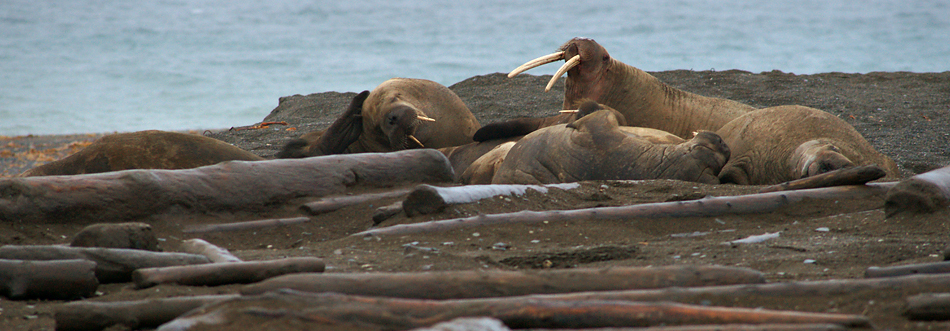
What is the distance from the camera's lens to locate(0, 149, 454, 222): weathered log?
418 centimetres

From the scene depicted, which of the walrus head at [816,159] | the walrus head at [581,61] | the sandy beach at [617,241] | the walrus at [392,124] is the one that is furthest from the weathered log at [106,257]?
the walrus head at [581,61]

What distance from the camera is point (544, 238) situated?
4168mm

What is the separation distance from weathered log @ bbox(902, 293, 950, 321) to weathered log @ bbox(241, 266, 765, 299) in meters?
0.48

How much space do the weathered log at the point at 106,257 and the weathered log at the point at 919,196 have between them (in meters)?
3.51

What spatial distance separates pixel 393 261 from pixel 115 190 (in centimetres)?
185

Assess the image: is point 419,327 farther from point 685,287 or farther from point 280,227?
point 280,227

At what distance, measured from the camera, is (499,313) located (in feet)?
6.79

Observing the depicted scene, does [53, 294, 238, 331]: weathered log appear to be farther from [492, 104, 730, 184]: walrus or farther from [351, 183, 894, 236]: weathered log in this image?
[492, 104, 730, 184]: walrus

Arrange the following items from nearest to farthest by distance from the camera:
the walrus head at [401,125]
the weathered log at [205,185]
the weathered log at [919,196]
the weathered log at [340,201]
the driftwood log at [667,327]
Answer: the driftwood log at [667,327], the weathered log at [919,196], the weathered log at [205,185], the weathered log at [340,201], the walrus head at [401,125]

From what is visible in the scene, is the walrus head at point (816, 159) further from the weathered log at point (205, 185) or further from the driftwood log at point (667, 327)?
the driftwood log at point (667, 327)

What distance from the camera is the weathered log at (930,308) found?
217 centimetres

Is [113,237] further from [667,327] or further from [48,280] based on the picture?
[667,327]

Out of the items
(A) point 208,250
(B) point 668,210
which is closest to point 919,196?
(B) point 668,210

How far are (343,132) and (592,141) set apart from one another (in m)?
2.99
